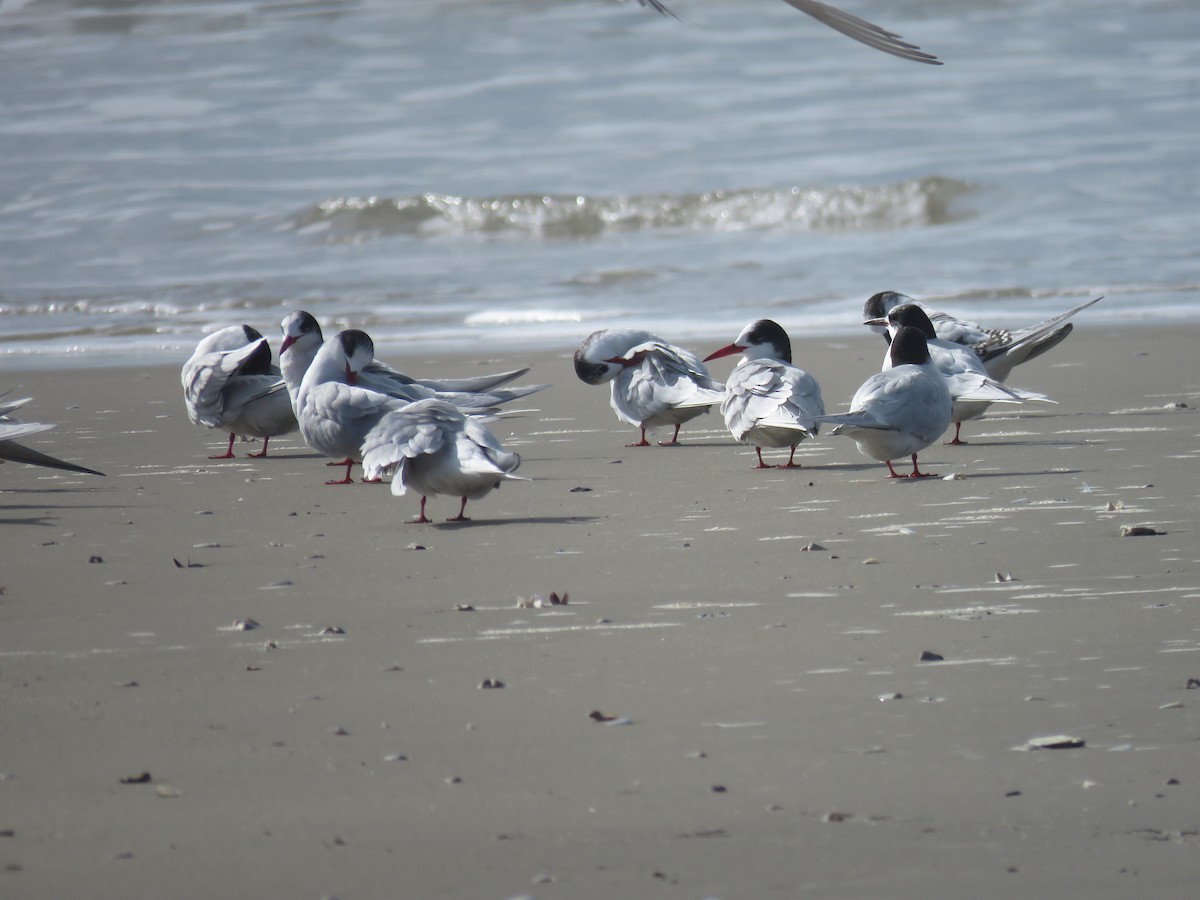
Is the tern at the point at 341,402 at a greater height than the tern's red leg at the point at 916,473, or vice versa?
the tern at the point at 341,402

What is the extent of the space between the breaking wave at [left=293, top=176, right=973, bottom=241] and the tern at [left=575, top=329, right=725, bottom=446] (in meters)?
12.1

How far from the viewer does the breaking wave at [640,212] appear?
2000cm

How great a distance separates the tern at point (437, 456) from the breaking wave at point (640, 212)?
14.5m

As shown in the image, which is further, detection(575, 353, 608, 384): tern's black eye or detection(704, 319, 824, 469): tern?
detection(575, 353, 608, 384): tern's black eye

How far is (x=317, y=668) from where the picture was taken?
3670mm

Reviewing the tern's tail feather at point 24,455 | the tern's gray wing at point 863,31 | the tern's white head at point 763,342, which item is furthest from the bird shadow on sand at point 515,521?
the tern's gray wing at point 863,31

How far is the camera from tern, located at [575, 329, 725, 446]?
7.41 m

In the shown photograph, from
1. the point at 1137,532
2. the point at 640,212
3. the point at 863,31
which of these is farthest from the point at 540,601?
the point at 640,212

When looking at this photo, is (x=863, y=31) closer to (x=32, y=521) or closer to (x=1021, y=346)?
(x=32, y=521)

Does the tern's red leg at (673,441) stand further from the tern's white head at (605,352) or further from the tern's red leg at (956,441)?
the tern's red leg at (956,441)

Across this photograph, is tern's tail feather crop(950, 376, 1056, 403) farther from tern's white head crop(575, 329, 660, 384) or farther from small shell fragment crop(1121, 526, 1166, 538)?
small shell fragment crop(1121, 526, 1166, 538)

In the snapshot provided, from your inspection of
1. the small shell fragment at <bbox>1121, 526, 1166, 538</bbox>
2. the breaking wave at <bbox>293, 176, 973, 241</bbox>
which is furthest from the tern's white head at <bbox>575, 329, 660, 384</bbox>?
the breaking wave at <bbox>293, 176, 973, 241</bbox>

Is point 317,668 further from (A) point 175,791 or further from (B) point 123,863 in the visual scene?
(B) point 123,863

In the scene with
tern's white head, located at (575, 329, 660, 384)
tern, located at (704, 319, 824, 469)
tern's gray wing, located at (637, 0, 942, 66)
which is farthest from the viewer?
tern's white head, located at (575, 329, 660, 384)
